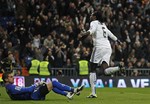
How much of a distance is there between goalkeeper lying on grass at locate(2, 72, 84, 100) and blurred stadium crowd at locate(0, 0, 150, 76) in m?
11.5

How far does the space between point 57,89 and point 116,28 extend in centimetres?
1586

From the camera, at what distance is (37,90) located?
13812 millimetres

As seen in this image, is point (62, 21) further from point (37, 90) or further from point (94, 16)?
point (37, 90)

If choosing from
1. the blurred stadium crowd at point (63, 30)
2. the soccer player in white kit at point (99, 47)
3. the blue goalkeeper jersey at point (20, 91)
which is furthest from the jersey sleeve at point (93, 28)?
the blurred stadium crowd at point (63, 30)

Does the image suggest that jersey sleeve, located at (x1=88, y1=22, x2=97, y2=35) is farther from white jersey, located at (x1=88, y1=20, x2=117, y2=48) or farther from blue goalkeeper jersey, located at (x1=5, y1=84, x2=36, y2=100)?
blue goalkeeper jersey, located at (x1=5, y1=84, x2=36, y2=100)

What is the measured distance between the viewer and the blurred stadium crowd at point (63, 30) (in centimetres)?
2687

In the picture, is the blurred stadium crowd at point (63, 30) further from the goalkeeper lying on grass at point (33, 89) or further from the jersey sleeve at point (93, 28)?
the goalkeeper lying on grass at point (33, 89)

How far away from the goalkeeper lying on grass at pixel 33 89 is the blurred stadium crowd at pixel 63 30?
11533 millimetres

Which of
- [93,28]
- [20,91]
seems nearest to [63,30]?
[93,28]

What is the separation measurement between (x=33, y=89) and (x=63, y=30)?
14768 mm

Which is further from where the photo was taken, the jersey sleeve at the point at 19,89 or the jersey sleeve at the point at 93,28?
the jersey sleeve at the point at 93,28

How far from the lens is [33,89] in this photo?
541 inches

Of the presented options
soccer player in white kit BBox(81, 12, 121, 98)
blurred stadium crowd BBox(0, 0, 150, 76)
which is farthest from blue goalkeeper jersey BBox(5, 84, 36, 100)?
blurred stadium crowd BBox(0, 0, 150, 76)

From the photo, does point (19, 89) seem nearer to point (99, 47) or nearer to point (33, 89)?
point (33, 89)
